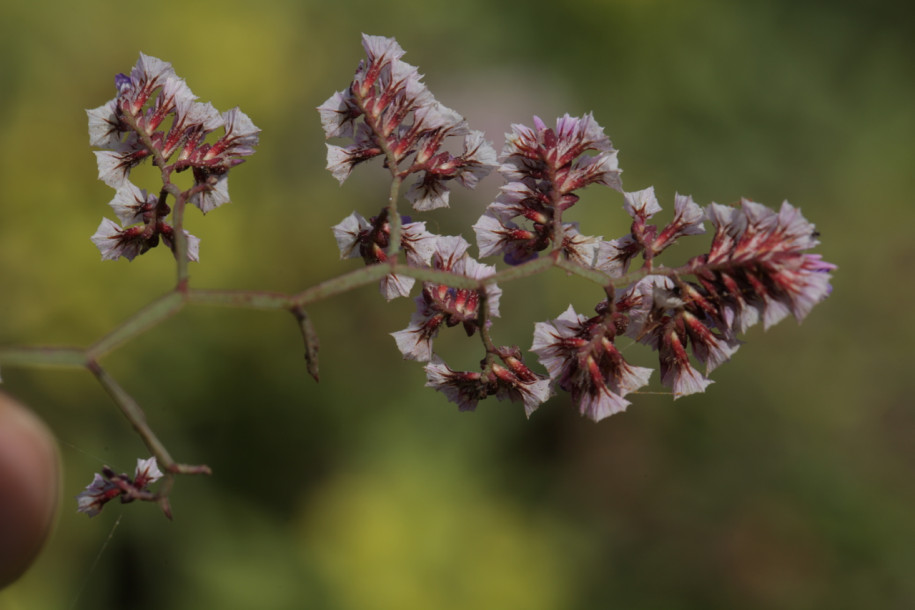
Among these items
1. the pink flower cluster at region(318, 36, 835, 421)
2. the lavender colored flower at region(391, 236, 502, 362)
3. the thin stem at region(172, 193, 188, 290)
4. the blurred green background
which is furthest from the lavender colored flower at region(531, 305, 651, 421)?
the blurred green background

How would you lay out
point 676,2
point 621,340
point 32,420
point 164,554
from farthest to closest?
point 676,2
point 621,340
point 164,554
point 32,420

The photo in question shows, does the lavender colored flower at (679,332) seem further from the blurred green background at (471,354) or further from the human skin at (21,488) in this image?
the blurred green background at (471,354)

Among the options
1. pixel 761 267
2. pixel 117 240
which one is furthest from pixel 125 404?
pixel 761 267

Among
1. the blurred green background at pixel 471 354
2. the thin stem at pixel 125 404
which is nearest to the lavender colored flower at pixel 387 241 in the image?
the thin stem at pixel 125 404

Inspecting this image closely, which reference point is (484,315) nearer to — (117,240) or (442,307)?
(442,307)

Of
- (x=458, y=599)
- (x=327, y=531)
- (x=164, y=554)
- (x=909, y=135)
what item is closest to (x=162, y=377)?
(x=164, y=554)

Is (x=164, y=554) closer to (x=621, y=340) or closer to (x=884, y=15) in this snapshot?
(x=621, y=340)

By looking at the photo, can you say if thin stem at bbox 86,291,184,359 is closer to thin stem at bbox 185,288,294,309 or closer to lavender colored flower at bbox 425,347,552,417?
thin stem at bbox 185,288,294,309
